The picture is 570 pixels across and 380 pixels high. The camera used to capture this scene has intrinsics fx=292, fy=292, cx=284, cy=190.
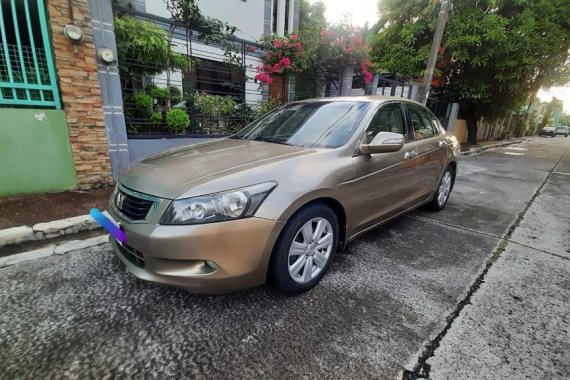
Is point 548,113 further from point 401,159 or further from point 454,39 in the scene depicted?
point 401,159

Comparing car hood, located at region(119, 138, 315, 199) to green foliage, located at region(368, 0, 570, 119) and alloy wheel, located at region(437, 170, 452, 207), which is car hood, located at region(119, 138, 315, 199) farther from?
green foliage, located at region(368, 0, 570, 119)

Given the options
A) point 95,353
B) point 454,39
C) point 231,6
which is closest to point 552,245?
point 95,353

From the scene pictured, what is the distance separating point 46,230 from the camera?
9.88 feet

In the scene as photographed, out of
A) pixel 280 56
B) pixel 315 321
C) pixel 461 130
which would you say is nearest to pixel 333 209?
pixel 315 321

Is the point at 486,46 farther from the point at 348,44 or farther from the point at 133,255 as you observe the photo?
the point at 133,255

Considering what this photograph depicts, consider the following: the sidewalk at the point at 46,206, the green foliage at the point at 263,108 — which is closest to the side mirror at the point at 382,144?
the sidewalk at the point at 46,206

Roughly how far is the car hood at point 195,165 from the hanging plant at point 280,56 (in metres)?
4.25

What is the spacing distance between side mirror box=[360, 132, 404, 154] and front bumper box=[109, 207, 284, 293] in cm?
107

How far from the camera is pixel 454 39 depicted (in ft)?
33.2

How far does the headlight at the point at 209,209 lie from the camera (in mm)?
1738

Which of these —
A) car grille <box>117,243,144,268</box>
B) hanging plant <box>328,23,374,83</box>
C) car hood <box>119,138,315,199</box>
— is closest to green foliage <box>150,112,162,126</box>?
car hood <box>119,138,315,199</box>

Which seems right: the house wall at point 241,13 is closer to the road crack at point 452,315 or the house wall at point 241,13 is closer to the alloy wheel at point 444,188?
the alloy wheel at point 444,188

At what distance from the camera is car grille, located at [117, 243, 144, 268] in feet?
6.18

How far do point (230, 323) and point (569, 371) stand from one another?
198cm
